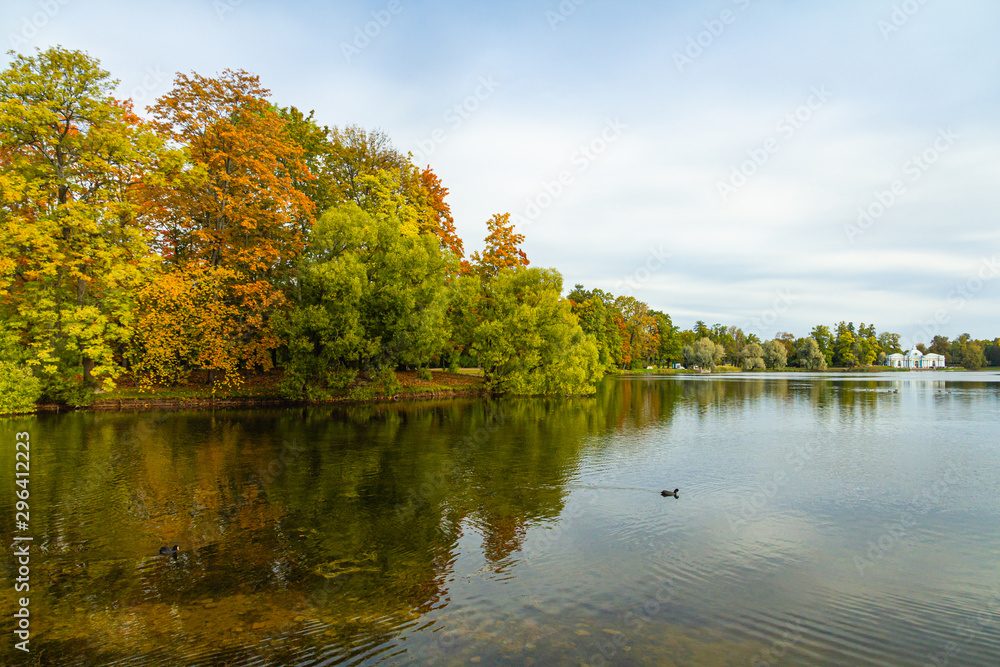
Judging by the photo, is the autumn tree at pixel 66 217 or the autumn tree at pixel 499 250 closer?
the autumn tree at pixel 66 217

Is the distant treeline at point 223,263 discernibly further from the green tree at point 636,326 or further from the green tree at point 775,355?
the green tree at point 775,355

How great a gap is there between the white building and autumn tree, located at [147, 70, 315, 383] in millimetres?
184467

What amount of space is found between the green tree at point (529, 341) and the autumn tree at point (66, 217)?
989 inches

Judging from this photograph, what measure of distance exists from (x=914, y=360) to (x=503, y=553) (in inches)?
7858

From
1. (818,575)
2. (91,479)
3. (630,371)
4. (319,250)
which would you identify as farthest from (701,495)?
(630,371)

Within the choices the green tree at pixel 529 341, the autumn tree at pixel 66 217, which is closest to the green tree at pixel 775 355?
the green tree at pixel 529 341

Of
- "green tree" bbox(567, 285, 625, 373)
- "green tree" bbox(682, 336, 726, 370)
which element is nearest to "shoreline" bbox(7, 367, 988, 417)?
"green tree" bbox(567, 285, 625, 373)

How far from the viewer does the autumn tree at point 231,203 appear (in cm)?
3234

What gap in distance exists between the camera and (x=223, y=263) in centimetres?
3494

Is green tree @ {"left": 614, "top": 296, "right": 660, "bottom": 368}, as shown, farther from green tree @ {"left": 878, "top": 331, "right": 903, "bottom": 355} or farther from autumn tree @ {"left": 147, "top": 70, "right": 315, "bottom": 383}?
green tree @ {"left": 878, "top": 331, "right": 903, "bottom": 355}

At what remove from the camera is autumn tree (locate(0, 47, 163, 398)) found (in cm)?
2630

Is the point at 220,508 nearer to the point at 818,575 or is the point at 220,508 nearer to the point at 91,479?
the point at 91,479

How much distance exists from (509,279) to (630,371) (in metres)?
75.4

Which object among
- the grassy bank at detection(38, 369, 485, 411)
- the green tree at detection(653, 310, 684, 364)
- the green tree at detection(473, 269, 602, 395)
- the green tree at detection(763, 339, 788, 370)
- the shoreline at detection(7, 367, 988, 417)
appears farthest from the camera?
the green tree at detection(763, 339, 788, 370)
